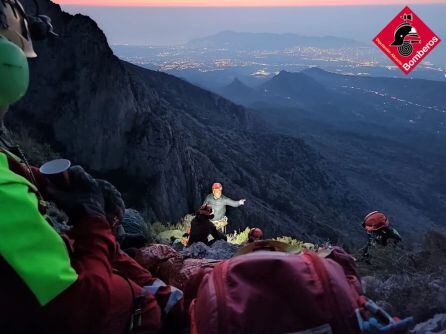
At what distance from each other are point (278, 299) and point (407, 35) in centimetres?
2073

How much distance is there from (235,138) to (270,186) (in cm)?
1602

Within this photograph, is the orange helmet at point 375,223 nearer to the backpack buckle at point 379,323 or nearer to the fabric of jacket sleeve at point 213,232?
the fabric of jacket sleeve at point 213,232

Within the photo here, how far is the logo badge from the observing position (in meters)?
17.4

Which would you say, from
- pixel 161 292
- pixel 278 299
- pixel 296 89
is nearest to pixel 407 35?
pixel 161 292

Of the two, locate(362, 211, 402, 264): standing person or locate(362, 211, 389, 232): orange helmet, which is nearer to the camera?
locate(362, 211, 402, 264): standing person

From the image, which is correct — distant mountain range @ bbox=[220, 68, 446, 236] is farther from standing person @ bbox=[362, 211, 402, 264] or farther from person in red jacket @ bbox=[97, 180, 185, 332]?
→ person in red jacket @ bbox=[97, 180, 185, 332]

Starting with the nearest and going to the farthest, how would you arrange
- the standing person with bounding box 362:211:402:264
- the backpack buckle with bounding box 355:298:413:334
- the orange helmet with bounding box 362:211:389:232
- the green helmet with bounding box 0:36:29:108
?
the green helmet with bounding box 0:36:29:108, the backpack buckle with bounding box 355:298:413:334, the standing person with bounding box 362:211:402:264, the orange helmet with bounding box 362:211:389:232

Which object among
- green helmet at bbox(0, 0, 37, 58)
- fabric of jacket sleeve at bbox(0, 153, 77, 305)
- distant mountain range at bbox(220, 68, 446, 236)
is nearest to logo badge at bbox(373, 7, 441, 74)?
green helmet at bbox(0, 0, 37, 58)

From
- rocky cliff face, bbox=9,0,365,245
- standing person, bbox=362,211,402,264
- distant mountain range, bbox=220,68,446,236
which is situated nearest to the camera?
standing person, bbox=362,211,402,264

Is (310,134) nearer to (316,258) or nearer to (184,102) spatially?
(184,102)

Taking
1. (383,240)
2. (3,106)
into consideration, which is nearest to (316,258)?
(3,106)

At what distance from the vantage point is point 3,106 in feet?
6.18

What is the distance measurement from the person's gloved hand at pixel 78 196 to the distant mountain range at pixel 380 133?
167 ft

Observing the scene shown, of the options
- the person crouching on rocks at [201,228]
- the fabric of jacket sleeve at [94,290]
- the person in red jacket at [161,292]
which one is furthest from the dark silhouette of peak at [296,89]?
the fabric of jacket sleeve at [94,290]
